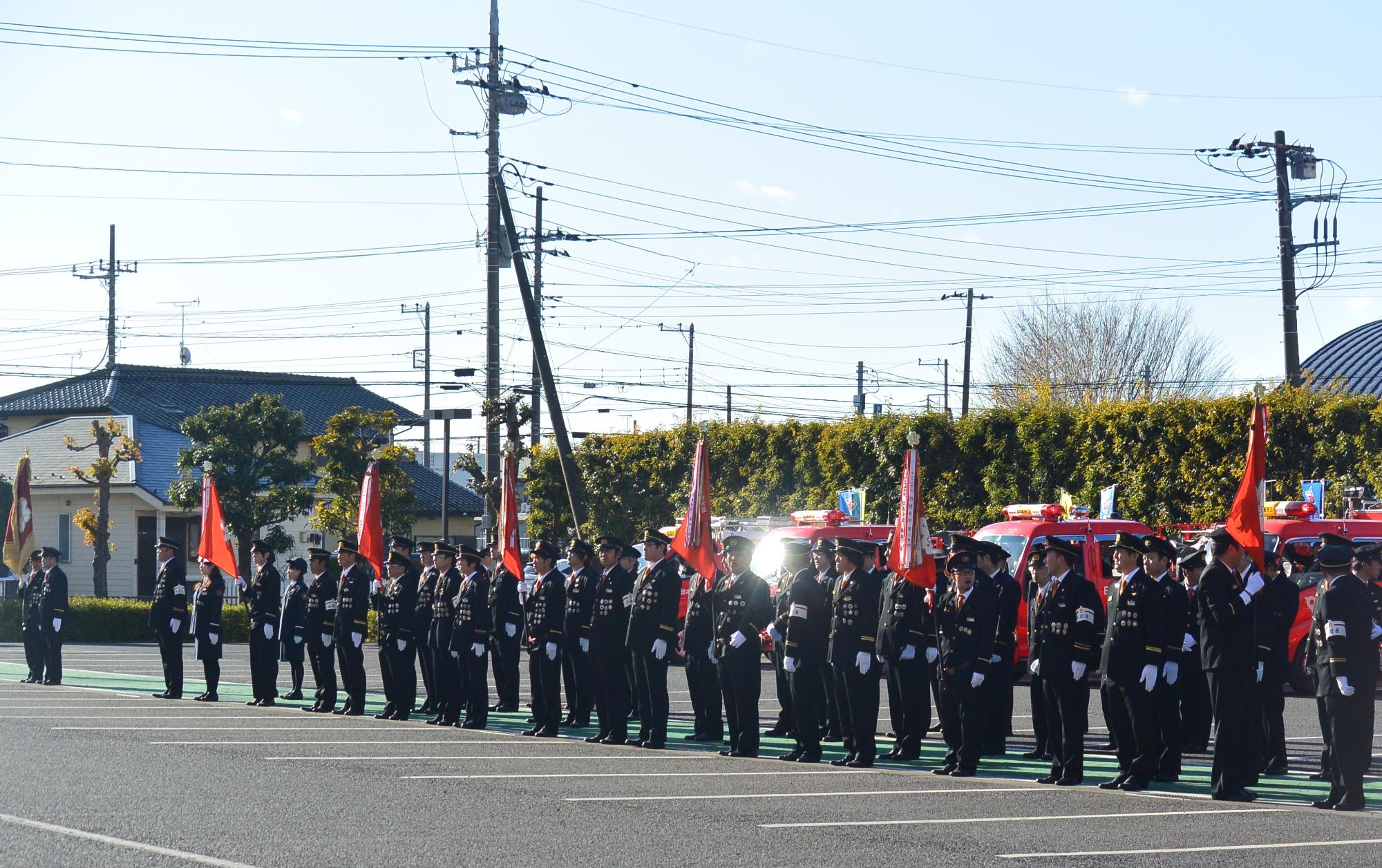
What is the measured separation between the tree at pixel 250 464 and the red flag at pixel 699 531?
19465mm

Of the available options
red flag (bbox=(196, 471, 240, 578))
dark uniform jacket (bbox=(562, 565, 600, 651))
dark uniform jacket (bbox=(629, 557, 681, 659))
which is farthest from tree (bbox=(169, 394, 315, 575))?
dark uniform jacket (bbox=(629, 557, 681, 659))

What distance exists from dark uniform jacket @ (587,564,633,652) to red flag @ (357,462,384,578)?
443 centimetres

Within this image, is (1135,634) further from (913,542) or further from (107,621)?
(107,621)

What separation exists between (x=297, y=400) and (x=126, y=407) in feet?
21.7

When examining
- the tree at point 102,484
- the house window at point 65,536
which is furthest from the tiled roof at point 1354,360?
the house window at point 65,536

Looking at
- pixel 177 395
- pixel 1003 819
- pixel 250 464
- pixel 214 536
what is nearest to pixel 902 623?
pixel 1003 819

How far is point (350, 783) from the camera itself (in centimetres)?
1015

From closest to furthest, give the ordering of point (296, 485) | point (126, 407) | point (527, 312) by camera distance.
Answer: point (527, 312) < point (296, 485) < point (126, 407)

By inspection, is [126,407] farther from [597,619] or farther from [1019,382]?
[597,619]

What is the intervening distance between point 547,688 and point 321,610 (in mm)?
3455

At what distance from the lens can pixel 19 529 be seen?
2255 centimetres

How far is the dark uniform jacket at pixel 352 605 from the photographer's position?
15445 mm

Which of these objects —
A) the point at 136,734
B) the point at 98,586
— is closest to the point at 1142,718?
the point at 136,734

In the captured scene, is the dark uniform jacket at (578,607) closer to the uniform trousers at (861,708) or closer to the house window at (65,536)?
the uniform trousers at (861,708)
